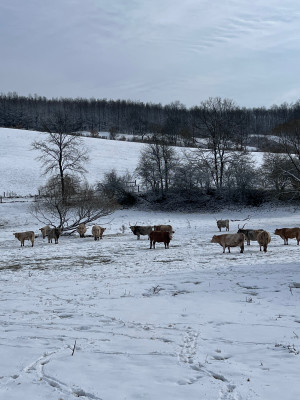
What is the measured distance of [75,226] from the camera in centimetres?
2989

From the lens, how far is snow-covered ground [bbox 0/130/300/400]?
5426 mm

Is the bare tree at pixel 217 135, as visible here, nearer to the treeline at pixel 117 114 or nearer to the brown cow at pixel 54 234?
the brown cow at pixel 54 234

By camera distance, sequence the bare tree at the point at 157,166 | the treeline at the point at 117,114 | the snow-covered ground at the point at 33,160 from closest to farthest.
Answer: the bare tree at the point at 157,166
the snow-covered ground at the point at 33,160
the treeline at the point at 117,114

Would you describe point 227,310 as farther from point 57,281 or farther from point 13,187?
point 13,187

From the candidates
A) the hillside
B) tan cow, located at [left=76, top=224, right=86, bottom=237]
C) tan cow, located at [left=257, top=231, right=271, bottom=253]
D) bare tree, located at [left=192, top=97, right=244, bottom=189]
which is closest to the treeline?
the hillside

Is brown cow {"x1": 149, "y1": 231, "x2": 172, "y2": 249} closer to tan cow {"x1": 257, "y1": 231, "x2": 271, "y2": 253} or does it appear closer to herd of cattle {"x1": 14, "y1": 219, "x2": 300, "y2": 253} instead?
herd of cattle {"x1": 14, "y1": 219, "x2": 300, "y2": 253}

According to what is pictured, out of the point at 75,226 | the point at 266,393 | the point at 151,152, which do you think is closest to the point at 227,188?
the point at 151,152

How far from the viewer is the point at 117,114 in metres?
145

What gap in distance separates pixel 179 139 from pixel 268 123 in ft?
196

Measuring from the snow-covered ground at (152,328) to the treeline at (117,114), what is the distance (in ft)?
345

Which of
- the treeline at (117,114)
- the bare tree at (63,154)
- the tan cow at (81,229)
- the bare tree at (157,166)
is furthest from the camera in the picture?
the treeline at (117,114)

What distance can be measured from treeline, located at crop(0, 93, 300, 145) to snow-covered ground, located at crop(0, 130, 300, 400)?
345 ft

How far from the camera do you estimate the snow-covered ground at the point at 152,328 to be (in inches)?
214

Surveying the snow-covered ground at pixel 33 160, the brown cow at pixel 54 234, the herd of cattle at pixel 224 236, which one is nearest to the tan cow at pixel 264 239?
the herd of cattle at pixel 224 236
